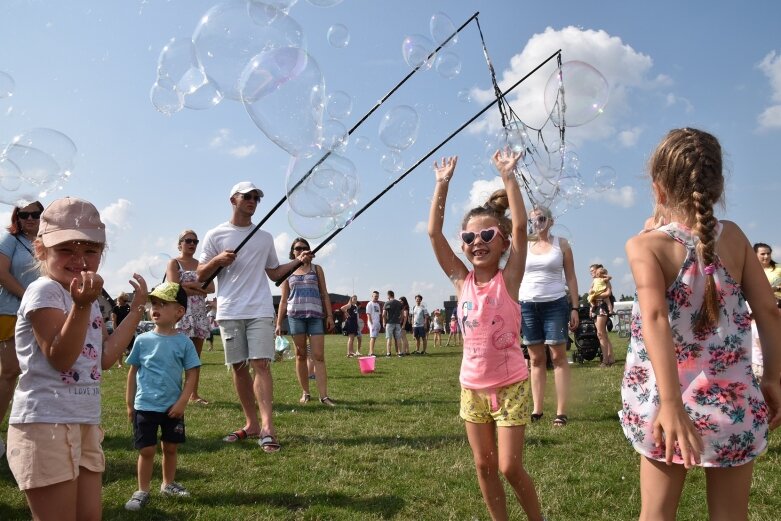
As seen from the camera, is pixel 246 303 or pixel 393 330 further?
pixel 393 330

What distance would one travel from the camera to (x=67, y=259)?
2.52m

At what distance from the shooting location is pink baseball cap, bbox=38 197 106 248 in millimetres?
2457

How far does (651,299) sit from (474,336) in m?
1.21

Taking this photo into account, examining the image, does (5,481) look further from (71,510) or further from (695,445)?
(695,445)

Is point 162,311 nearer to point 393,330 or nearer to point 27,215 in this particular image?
point 27,215

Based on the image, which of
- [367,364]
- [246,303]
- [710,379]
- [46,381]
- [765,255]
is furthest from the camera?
[367,364]

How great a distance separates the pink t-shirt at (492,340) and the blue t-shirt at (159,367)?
6.07 feet

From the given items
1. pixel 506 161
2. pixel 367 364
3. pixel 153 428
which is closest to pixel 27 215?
pixel 153 428

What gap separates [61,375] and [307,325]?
5.00 metres

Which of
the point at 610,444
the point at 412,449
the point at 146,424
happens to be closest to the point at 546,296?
the point at 610,444

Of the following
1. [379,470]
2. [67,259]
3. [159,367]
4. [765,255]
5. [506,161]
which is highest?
[506,161]

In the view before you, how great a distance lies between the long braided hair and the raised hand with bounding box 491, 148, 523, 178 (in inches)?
36.7

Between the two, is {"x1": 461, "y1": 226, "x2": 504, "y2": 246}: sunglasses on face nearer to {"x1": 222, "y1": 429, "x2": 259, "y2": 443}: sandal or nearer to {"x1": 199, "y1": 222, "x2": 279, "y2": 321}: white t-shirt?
{"x1": 199, "y1": 222, "x2": 279, "y2": 321}: white t-shirt

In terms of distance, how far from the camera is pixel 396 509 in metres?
3.54
